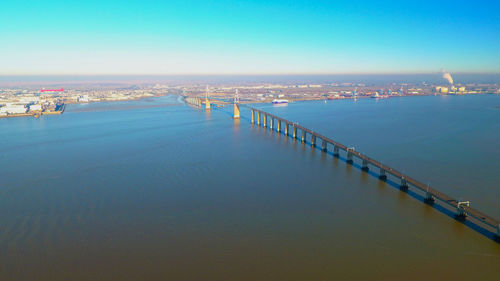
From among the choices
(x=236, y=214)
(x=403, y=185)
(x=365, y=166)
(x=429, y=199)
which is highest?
(x=365, y=166)

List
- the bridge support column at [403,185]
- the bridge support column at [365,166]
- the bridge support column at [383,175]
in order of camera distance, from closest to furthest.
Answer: the bridge support column at [403,185] → the bridge support column at [383,175] → the bridge support column at [365,166]

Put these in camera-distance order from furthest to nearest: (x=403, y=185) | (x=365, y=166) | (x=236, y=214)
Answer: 1. (x=365, y=166)
2. (x=403, y=185)
3. (x=236, y=214)

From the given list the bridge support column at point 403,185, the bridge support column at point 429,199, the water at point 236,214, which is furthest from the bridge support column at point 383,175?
the bridge support column at point 429,199

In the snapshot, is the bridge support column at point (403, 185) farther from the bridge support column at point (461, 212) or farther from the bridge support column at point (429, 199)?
the bridge support column at point (461, 212)

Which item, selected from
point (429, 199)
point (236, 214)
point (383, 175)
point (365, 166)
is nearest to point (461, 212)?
point (429, 199)

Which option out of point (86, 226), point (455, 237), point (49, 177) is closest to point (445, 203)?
point (455, 237)

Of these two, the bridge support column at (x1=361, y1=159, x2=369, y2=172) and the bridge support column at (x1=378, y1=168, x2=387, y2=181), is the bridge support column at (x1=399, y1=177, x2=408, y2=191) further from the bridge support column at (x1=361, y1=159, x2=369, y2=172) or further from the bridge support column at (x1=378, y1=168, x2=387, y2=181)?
the bridge support column at (x1=361, y1=159, x2=369, y2=172)

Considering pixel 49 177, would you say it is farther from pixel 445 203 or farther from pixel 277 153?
pixel 445 203

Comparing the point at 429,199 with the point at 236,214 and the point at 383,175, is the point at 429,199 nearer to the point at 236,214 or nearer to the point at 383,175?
the point at 383,175
